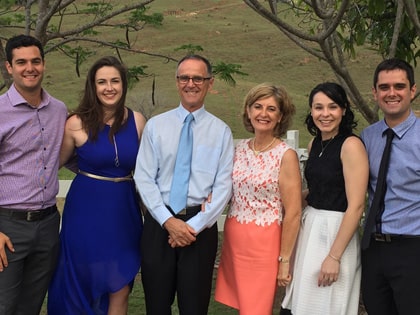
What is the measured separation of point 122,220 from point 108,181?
27 centimetres

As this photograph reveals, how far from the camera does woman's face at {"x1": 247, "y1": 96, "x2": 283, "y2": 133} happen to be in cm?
371

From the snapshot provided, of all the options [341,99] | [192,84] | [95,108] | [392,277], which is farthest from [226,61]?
[392,277]

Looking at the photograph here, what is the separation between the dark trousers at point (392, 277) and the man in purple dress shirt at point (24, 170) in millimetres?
1924

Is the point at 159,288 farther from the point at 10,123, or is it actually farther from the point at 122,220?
the point at 10,123

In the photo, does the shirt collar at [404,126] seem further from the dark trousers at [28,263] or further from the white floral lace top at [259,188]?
the dark trousers at [28,263]

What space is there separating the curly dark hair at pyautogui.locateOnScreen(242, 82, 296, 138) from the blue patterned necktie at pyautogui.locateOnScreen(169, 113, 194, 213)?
454mm

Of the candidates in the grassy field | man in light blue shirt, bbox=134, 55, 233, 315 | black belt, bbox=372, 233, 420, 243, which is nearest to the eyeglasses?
man in light blue shirt, bbox=134, 55, 233, 315

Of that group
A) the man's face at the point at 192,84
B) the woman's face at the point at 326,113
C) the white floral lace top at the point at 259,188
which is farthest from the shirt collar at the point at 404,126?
the man's face at the point at 192,84

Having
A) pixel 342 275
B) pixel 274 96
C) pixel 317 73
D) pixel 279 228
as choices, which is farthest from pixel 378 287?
pixel 317 73

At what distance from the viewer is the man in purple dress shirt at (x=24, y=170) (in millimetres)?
3629

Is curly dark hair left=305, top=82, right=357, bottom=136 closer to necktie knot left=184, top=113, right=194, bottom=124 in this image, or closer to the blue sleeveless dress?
necktie knot left=184, top=113, right=194, bottom=124

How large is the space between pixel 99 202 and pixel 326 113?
1537mm

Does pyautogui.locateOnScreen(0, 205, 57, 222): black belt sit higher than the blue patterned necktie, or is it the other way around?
the blue patterned necktie

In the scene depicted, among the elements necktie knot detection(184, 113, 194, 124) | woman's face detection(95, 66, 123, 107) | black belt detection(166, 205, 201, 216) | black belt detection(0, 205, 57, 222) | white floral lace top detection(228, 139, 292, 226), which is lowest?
black belt detection(0, 205, 57, 222)
